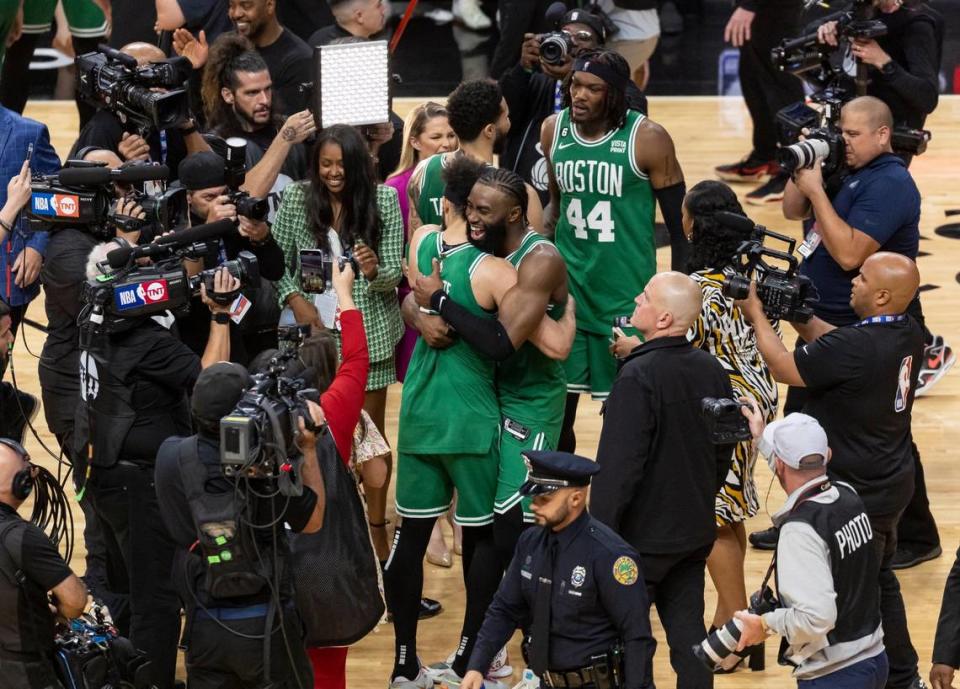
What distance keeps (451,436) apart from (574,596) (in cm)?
108

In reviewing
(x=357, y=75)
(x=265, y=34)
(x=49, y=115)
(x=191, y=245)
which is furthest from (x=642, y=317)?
(x=49, y=115)

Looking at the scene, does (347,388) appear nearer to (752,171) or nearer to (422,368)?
(422,368)

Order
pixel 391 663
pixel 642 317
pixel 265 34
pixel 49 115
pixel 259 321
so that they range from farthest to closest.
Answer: pixel 49 115
pixel 265 34
pixel 259 321
pixel 391 663
pixel 642 317

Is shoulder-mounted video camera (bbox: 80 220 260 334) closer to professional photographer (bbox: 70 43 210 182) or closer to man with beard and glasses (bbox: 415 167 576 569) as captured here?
man with beard and glasses (bbox: 415 167 576 569)

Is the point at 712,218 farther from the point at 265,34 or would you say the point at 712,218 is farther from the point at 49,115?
the point at 49,115

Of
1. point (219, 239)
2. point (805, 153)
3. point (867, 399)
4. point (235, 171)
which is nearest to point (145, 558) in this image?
point (219, 239)

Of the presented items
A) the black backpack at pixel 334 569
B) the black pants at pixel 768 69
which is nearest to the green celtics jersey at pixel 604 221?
the black backpack at pixel 334 569

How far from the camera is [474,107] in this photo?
5.75 meters

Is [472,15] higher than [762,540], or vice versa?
[472,15]

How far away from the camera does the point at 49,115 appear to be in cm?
1187

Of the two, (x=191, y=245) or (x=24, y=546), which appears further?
(x=191, y=245)

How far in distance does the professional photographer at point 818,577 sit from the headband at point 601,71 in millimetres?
1996

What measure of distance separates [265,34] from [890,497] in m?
3.60

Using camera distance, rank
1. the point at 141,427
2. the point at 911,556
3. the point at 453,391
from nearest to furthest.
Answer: the point at 141,427
the point at 453,391
the point at 911,556
